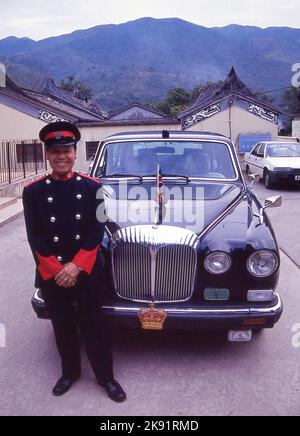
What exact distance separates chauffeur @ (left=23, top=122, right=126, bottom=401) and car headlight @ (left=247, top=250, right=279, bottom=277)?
1.10m

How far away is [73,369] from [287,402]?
4.81 ft

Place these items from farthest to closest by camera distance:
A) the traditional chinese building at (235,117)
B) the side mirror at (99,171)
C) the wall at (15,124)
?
the traditional chinese building at (235,117), the wall at (15,124), the side mirror at (99,171)

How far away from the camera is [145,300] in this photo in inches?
142

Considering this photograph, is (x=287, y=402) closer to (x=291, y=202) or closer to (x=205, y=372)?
(x=205, y=372)

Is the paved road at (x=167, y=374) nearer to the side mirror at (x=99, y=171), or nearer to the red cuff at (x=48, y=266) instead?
the red cuff at (x=48, y=266)

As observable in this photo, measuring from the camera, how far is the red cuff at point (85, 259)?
3.15m

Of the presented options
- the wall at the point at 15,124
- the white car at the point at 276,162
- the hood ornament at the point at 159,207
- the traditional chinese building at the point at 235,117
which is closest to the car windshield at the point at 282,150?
the white car at the point at 276,162

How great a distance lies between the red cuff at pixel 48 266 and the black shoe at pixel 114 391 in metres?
0.84

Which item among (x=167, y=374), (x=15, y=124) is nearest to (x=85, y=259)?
(x=167, y=374)

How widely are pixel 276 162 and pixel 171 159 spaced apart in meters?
10.3

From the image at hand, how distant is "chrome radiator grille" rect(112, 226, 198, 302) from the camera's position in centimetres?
352

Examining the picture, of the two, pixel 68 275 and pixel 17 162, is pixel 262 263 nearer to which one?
pixel 68 275

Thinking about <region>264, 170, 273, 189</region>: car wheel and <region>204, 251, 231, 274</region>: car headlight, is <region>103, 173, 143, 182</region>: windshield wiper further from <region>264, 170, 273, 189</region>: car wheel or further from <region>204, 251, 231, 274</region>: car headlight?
<region>264, 170, 273, 189</region>: car wheel
